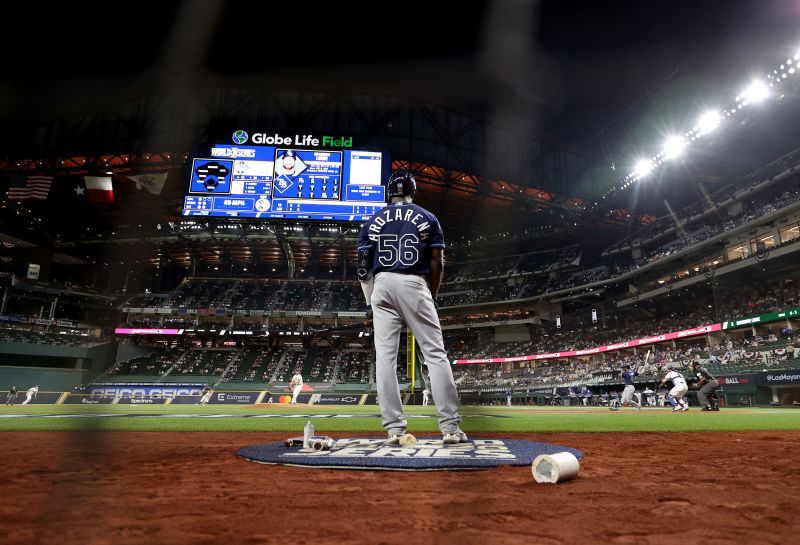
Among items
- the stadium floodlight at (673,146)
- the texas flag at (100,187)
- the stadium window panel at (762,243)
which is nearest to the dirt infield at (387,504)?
the texas flag at (100,187)

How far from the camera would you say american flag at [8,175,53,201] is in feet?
83.8

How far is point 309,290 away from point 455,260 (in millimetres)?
15959

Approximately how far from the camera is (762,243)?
27688 mm

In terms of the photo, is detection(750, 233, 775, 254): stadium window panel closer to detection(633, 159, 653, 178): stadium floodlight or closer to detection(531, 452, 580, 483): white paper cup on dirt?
detection(633, 159, 653, 178): stadium floodlight

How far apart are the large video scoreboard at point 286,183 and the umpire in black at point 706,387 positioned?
12170 mm

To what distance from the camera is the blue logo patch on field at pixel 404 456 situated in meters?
2.33

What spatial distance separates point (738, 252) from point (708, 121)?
9.55 meters

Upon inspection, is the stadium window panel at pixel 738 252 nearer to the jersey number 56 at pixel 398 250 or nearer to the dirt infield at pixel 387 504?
the jersey number 56 at pixel 398 250

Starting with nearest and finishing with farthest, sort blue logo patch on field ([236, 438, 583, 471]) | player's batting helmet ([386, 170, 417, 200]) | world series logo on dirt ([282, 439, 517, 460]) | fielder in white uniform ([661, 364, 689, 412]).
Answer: blue logo patch on field ([236, 438, 583, 471])
world series logo on dirt ([282, 439, 517, 460])
player's batting helmet ([386, 170, 417, 200])
fielder in white uniform ([661, 364, 689, 412])

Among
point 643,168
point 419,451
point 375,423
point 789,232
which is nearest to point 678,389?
point 375,423

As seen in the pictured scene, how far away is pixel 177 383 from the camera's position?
35.7 m

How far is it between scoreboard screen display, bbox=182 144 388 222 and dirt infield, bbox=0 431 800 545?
1537cm

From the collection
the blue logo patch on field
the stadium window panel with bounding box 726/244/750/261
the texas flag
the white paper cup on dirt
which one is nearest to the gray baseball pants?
the blue logo patch on field

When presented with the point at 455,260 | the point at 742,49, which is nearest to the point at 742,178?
the point at 742,49
